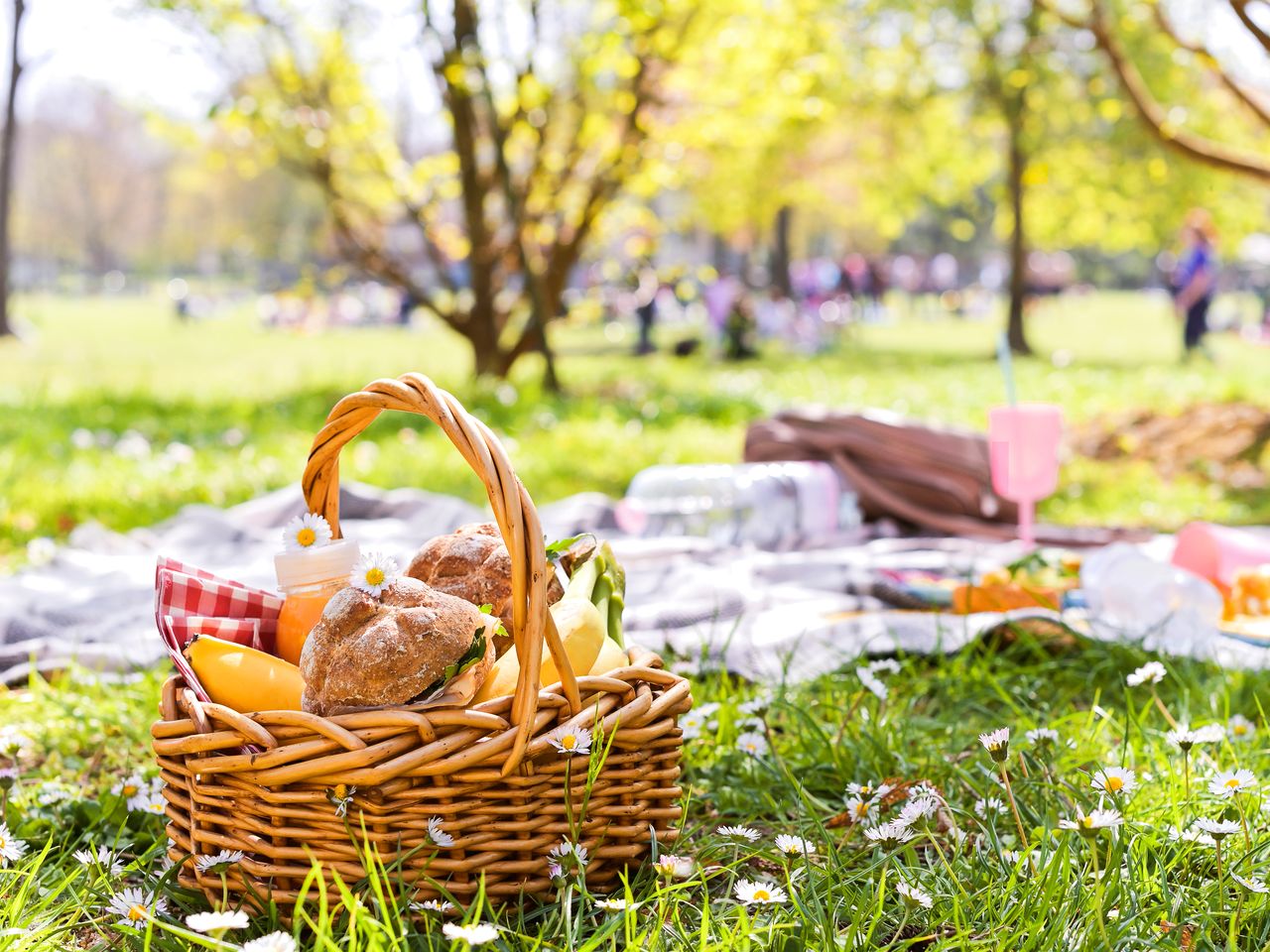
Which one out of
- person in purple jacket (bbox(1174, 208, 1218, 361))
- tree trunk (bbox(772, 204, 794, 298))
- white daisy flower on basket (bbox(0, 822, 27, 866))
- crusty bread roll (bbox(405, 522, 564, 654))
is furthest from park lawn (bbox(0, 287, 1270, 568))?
tree trunk (bbox(772, 204, 794, 298))

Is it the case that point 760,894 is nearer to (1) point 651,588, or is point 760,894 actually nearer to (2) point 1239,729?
(2) point 1239,729

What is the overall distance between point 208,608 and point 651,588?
6.11 feet

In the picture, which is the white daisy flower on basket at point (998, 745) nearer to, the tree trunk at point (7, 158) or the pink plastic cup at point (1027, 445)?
the pink plastic cup at point (1027, 445)

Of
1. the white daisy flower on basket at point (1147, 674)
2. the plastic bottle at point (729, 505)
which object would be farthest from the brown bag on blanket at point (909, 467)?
the white daisy flower on basket at point (1147, 674)

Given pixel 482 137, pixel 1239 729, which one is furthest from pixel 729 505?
pixel 482 137

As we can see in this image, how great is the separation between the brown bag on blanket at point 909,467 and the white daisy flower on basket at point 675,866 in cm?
309

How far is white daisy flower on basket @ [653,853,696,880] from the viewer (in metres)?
1.51

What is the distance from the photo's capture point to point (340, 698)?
1.51 metres

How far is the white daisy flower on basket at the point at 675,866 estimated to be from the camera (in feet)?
4.96

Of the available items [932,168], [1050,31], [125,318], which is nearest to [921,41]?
[1050,31]

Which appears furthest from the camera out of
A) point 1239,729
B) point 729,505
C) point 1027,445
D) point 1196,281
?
point 1196,281

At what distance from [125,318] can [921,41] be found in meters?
24.1

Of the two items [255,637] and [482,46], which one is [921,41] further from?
[255,637]

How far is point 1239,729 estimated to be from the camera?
2178 mm
